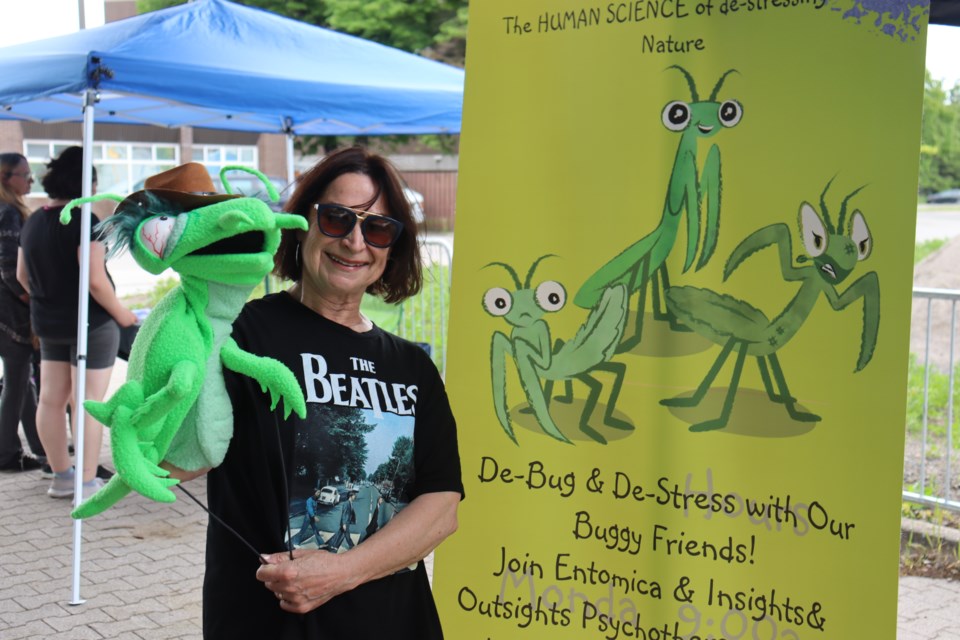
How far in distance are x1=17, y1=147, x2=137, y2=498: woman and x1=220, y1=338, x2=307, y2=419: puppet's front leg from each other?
159 inches

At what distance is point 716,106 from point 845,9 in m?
0.32

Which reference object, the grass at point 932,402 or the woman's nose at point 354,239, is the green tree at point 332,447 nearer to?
the woman's nose at point 354,239

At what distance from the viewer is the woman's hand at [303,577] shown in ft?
5.49

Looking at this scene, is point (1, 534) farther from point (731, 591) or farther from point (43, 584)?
point (731, 591)

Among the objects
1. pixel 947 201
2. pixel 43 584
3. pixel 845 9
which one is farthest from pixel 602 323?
pixel 947 201

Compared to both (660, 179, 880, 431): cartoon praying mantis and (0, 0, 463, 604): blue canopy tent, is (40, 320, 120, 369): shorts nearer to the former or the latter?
(0, 0, 463, 604): blue canopy tent

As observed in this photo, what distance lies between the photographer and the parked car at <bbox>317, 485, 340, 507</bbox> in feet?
5.86

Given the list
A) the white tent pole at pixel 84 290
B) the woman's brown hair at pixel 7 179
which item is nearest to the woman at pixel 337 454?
the white tent pole at pixel 84 290

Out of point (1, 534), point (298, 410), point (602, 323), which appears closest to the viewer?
point (298, 410)

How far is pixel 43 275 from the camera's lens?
546cm

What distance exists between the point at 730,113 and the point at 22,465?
5625mm

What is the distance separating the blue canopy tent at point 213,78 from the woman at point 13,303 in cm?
49

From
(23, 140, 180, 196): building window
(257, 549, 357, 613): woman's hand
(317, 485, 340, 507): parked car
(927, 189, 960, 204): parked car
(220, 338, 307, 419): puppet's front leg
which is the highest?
(927, 189, 960, 204): parked car

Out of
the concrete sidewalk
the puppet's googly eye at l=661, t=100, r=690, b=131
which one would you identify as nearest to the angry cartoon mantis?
the puppet's googly eye at l=661, t=100, r=690, b=131
